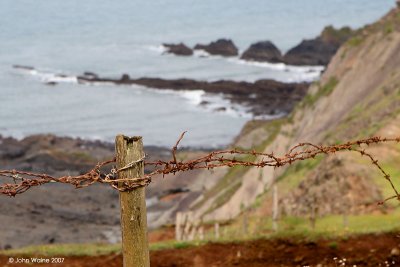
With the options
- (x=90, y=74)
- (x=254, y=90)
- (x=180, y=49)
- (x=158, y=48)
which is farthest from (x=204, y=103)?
(x=158, y=48)

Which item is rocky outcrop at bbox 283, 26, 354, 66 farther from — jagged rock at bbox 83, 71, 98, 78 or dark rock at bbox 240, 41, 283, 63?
jagged rock at bbox 83, 71, 98, 78

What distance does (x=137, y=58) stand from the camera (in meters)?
98.4

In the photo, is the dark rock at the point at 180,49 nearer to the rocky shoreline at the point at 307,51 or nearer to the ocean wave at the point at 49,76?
the rocky shoreline at the point at 307,51

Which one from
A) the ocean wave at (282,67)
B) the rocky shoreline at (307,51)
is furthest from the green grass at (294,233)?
the rocky shoreline at (307,51)

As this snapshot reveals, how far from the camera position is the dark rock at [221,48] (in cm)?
9794

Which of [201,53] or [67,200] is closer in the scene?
[67,200]

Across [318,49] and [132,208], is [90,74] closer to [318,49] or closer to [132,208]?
[318,49]

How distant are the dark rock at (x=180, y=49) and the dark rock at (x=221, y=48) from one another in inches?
82.3

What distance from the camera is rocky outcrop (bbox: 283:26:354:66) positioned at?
86562 mm

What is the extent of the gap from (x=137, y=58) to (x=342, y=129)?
71.7m

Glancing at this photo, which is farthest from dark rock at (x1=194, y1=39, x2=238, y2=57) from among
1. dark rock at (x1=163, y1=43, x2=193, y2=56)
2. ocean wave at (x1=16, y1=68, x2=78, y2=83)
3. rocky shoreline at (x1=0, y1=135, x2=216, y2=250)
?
rocky shoreline at (x1=0, y1=135, x2=216, y2=250)

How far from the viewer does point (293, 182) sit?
26156 millimetres

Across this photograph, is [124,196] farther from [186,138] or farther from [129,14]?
[129,14]

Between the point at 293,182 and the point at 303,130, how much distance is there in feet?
37.4
